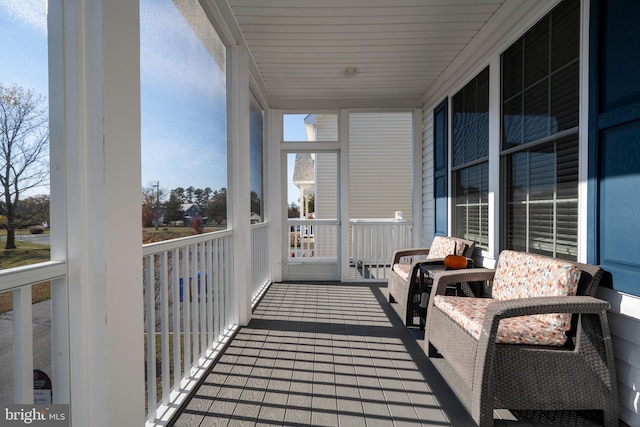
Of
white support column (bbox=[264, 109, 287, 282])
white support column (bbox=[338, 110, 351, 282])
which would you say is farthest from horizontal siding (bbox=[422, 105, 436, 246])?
white support column (bbox=[264, 109, 287, 282])

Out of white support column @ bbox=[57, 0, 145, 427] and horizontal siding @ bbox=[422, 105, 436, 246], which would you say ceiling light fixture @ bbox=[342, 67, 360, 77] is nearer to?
horizontal siding @ bbox=[422, 105, 436, 246]

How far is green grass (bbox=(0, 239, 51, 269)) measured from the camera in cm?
96

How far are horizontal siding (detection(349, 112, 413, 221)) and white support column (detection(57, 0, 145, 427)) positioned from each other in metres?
6.70

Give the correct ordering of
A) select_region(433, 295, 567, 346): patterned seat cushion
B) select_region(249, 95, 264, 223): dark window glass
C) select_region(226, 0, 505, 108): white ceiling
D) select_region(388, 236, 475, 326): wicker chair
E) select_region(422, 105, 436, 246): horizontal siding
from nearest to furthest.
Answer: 1. select_region(433, 295, 567, 346): patterned seat cushion
2. select_region(226, 0, 505, 108): white ceiling
3. select_region(388, 236, 475, 326): wicker chair
4. select_region(249, 95, 264, 223): dark window glass
5. select_region(422, 105, 436, 246): horizontal siding

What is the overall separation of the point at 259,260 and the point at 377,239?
1.97 meters

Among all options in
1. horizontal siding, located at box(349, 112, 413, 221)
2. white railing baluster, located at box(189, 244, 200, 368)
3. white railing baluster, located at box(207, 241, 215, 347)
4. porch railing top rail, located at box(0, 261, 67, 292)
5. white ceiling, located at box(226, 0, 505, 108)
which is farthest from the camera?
horizontal siding, located at box(349, 112, 413, 221)

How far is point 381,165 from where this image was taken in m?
7.74

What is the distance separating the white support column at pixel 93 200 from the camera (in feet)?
3.76

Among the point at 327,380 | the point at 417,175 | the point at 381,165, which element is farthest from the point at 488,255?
the point at 381,165

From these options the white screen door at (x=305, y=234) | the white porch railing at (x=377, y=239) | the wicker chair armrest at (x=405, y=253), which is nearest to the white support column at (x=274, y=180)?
the white screen door at (x=305, y=234)

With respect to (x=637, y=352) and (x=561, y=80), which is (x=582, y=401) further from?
(x=561, y=80)

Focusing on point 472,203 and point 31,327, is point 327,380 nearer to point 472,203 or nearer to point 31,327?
point 31,327

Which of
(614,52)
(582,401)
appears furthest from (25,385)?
(614,52)

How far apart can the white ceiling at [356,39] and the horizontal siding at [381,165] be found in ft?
9.54
